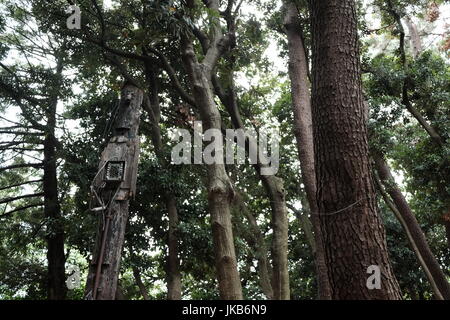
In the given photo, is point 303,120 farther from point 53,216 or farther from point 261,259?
point 53,216

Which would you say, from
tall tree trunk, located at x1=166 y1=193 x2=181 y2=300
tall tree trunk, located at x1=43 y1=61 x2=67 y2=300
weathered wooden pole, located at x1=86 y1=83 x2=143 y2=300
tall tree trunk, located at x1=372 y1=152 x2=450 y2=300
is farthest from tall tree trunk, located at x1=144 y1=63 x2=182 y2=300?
tall tree trunk, located at x1=372 y1=152 x2=450 y2=300

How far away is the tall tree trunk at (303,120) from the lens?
6105 mm

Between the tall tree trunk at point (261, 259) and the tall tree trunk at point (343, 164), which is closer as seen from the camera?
the tall tree trunk at point (343, 164)

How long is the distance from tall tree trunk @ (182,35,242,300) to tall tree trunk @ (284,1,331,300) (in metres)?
1.64

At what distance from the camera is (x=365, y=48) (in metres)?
9.11

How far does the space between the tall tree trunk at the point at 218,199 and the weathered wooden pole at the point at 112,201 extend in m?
1.26

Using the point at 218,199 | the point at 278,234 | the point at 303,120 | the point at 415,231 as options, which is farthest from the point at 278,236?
the point at 415,231

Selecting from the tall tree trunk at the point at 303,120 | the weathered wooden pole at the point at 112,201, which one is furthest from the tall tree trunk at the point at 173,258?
the weathered wooden pole at the point at 112,201

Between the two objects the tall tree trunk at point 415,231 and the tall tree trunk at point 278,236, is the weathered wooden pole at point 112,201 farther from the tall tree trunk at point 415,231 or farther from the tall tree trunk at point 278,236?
the tall tree trunk at point 415,231

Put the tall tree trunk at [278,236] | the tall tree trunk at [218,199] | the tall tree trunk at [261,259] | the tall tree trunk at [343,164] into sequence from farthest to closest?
the tall tree trunk at [261,259] < the tall tree trunk at [278,236] < the tall tree trunk at [218,199] < the tall tree trunk at [343,164]

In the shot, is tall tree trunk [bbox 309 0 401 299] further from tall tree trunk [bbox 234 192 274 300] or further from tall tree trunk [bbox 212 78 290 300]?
tall tree trunk [bbox 234 192 274 300]

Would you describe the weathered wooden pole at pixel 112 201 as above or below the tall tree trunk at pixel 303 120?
below

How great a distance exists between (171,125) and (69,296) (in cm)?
518
